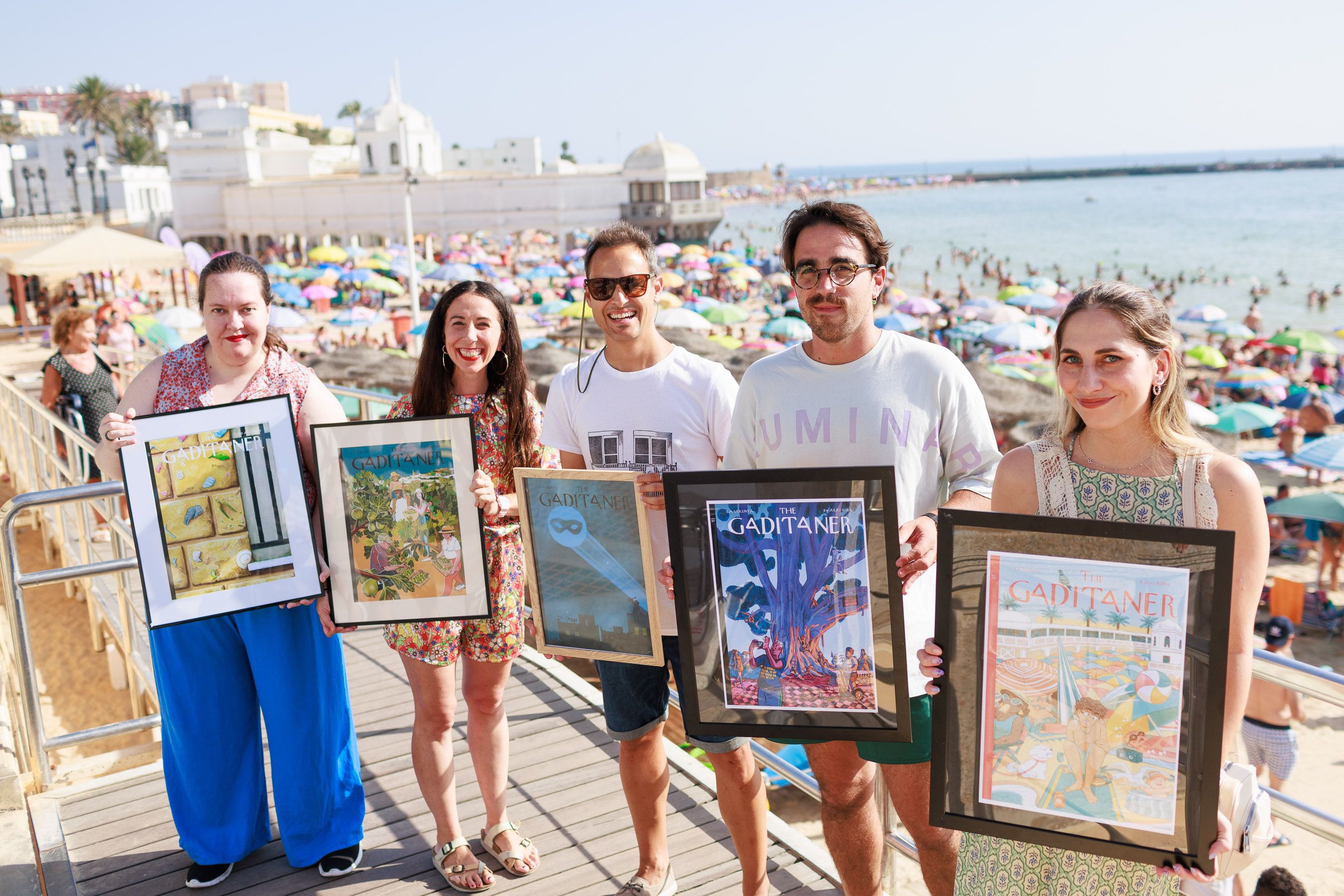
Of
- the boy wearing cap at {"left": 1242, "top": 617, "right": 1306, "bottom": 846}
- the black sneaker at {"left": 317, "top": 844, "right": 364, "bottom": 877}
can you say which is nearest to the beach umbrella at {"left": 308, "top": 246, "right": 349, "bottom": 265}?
the boy wearing cap at {"left": 1242, "top": 617, "right": 1306, "bottom": 846}

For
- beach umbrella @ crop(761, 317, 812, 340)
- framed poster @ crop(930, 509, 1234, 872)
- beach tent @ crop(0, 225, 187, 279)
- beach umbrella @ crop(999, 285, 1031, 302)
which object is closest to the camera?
framed poster @ crop(930, 509, 1234, 872)

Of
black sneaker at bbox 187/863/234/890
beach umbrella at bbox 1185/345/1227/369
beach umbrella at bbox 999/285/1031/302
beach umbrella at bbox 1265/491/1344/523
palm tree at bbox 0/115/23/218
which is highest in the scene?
palm tree at bbox 0/115/23/218

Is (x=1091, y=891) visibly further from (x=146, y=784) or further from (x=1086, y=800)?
(x=146, y=784)

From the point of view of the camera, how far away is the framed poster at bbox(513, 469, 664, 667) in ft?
8.71

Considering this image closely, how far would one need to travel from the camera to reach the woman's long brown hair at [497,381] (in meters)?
3.02

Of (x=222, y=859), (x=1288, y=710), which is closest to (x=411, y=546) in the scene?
(x=222, y=859)

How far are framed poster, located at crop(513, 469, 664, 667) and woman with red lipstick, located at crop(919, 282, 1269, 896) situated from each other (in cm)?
88

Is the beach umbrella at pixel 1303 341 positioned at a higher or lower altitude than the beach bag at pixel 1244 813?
lower

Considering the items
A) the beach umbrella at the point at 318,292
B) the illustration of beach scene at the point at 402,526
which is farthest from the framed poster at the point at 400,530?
the beach umbrella at the point at 318,292

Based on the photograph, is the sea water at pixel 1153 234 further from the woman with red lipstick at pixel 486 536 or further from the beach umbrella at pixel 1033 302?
the woman with red lipstick at pixel 486 536

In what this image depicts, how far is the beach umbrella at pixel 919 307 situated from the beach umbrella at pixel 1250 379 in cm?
835

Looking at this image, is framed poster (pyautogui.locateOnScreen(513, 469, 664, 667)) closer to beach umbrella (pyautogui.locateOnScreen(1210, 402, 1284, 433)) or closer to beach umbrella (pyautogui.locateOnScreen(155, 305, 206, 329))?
beach umbrella (pyautogui.locateOnScreen(1210, 402, 1284, 433))

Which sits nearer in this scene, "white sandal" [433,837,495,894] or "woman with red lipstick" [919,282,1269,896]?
"woman with red lipstick" [919,282,1269,896]

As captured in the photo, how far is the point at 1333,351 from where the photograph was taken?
23797 mm
